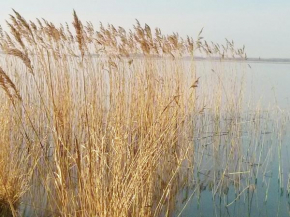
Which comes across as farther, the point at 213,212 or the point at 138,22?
the point at 138,22

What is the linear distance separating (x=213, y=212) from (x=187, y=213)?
0.70 feet

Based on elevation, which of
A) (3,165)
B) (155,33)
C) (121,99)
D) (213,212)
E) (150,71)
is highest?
(155,33)

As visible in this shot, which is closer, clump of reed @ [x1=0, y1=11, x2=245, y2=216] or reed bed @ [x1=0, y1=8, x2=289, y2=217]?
clump of reed @ [x1=0, y1=11, x2=245, y2=216]

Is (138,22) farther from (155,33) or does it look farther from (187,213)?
(187,213)

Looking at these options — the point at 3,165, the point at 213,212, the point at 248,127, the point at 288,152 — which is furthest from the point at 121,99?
the point at 248,127

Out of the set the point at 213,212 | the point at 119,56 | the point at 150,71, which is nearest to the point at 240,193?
the point at 213,212

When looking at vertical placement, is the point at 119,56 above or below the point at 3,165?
above

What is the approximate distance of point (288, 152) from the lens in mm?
3787

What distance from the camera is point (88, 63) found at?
2826mm

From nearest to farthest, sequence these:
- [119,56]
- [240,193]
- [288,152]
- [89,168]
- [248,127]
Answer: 1. [89,168]
2. [240,193]
3. [119,56]
4. [288,152]
5. [248,127]

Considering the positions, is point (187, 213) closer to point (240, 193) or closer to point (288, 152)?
point (240, 193)

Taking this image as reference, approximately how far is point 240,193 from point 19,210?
5.90 ft

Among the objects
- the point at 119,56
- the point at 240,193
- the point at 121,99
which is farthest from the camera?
the point at 119,56

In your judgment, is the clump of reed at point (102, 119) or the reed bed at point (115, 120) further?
the reed bed at point (115, 120)
